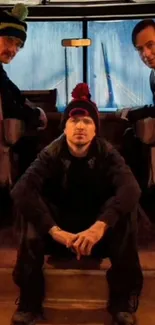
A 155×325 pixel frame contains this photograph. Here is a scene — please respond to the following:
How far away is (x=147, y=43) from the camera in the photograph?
2.92 metres

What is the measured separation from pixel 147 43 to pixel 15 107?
2.59ft

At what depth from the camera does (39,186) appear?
2.20 metres

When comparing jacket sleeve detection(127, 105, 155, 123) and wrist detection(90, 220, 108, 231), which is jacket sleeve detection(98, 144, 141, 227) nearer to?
wrist detection(90, 220, 108, 231)

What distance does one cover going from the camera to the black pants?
209 cm

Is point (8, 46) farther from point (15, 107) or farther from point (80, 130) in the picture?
point (80, 130)

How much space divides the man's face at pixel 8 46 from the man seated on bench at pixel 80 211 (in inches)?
27.4

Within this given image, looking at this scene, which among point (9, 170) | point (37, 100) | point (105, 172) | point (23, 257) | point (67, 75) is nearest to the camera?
point (23, 257)

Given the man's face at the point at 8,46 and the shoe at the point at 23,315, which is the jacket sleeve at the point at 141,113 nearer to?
the man's face at the point at 8,46

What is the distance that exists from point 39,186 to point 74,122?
0.31 meters

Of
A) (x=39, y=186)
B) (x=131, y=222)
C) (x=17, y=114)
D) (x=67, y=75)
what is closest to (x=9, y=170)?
(x=17, y=114)

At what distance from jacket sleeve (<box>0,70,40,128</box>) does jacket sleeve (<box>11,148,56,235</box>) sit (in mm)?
701

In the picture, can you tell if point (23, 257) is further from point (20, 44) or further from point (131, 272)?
point (20, 44)

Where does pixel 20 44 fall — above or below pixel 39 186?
above

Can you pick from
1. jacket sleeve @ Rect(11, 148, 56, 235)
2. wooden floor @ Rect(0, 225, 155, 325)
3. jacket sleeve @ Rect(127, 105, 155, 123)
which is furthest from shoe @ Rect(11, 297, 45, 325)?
jacket sleeve @ Rect(127, 105, 155, 123)
